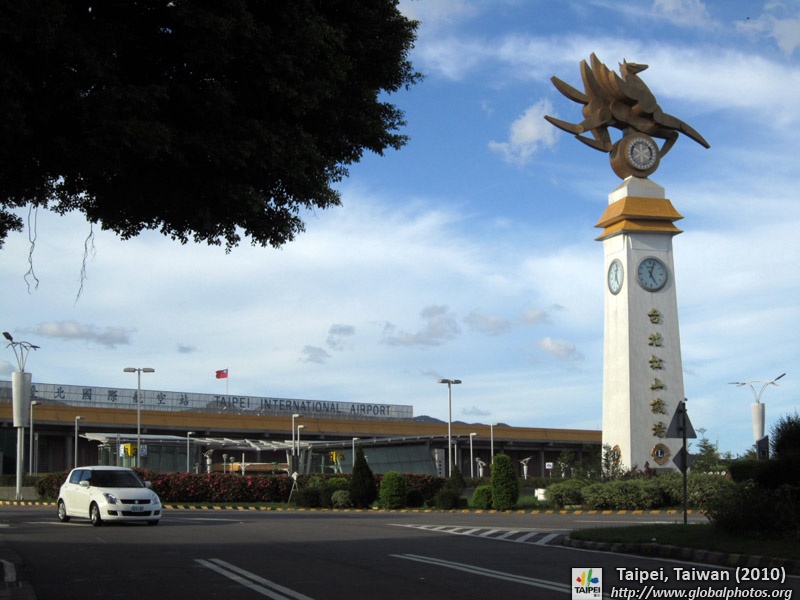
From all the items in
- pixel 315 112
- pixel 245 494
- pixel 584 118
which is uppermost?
pixel 584 118

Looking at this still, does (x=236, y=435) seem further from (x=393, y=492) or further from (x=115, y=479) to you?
(x=115, y=479)

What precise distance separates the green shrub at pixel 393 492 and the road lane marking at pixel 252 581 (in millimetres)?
27759

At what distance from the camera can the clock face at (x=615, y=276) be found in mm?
41569

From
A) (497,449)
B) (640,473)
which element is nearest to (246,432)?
A: (497,449)

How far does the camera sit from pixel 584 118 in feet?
140

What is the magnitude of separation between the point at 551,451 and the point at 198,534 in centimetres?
8291

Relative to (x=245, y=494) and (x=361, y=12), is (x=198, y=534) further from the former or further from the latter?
(x=245, y=494)

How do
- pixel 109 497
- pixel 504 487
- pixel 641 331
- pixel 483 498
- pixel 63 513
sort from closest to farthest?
1. pixel 109 497
2. pixel 63 513
3. pixel 504 487
4. pixel 641 331
5. pixel 483 498

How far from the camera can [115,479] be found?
89.4ft

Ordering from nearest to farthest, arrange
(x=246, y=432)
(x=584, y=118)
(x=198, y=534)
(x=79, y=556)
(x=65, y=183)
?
(x=65, y=183) < (x=79, y=556) < (x=198, y=534) < (x=584, y=118) < (x=246, y=432)

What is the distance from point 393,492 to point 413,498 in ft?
5.65

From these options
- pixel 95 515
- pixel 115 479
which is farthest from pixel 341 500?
pixel 95 515

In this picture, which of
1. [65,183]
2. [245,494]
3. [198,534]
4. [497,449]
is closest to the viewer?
[65,183]

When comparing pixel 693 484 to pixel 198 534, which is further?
pixel 693 484
